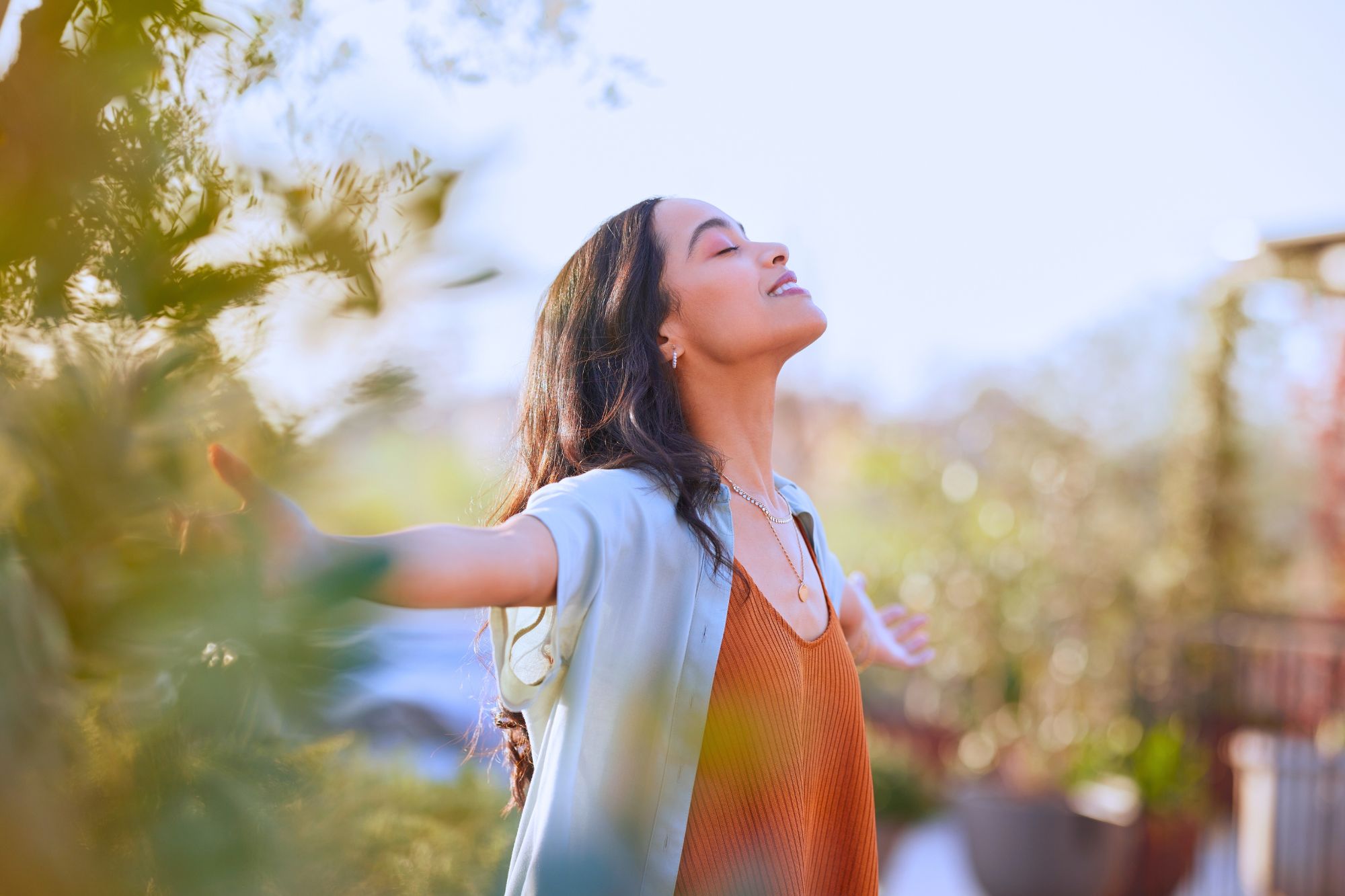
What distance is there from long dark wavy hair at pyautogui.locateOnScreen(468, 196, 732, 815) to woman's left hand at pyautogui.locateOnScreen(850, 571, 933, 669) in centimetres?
54

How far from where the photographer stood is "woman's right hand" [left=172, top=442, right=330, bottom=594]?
1.57ft

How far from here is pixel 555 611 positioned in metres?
1.07

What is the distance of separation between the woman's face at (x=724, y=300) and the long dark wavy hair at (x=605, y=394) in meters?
0.02

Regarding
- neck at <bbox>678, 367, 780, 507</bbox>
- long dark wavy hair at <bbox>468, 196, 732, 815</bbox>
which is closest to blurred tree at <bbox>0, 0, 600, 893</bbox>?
long dark wavy hair at <bbox>468, 196, 732, 815</bbox>

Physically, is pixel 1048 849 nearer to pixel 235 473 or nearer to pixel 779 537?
pixel 779 537

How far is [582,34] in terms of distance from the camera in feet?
2.63

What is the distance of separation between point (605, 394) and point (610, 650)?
419mm

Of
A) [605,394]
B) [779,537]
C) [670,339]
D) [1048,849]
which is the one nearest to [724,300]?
[670,339]

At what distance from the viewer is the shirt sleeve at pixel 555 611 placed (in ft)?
3.50

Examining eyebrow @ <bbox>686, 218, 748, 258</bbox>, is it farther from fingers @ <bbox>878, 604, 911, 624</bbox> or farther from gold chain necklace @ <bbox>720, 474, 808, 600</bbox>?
fingers @ <bbox>878, 604, 911, 624</bbox>

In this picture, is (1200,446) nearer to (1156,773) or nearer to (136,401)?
(1156,773)

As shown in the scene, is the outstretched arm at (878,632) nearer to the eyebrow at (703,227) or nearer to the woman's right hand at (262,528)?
the eyebrow at (703,227)

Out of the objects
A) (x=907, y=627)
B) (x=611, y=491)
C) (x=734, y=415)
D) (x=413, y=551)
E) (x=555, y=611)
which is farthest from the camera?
(x=907, y=627)

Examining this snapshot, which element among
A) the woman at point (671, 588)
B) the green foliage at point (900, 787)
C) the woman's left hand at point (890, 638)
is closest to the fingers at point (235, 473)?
the woman at point (671, 588)
